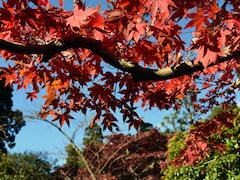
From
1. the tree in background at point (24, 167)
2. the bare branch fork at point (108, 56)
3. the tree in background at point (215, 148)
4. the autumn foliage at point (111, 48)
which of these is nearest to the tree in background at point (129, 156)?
the tree in background at point (24, 167)

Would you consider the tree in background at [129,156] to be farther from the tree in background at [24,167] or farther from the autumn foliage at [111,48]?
the autumn foliage at [111,48]

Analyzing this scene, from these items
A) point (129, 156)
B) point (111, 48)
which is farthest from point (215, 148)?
point (129, 156)

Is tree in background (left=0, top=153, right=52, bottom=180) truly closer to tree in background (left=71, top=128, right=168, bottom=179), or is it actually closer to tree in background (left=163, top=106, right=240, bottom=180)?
tree in background (left=71, top=128, right=168, bottom=179)

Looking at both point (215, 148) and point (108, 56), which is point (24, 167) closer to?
point (215, 148)

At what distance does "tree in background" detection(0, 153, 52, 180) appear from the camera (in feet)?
45.7

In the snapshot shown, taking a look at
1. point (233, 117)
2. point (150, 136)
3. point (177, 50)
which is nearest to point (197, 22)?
point (177, 50)

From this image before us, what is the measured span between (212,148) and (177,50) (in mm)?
2919

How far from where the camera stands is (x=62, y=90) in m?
2.84

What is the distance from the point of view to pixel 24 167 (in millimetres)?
14328

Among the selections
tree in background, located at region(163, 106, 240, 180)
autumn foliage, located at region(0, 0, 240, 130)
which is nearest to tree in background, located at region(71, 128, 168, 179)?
tree in background, located at region(163, 106, 240, 180)

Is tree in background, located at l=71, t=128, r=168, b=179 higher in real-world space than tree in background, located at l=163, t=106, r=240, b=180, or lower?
higher

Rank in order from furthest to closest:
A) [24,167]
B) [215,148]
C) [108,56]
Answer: [24,167] → [215,148] → [108,56]

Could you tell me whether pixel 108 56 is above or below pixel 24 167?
below

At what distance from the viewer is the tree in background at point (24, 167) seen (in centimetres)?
1392
